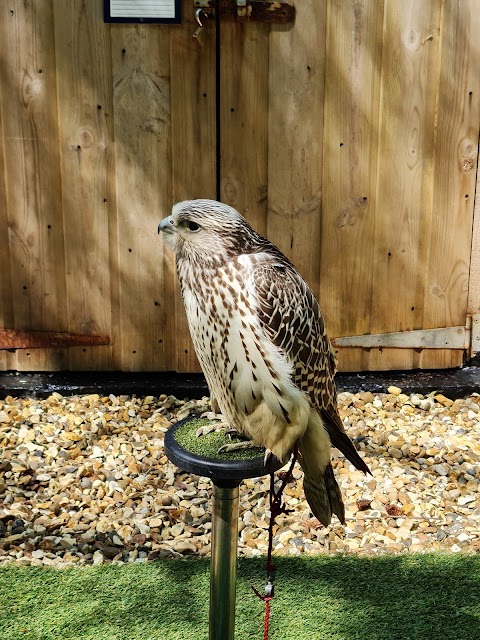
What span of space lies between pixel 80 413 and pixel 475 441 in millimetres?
1962

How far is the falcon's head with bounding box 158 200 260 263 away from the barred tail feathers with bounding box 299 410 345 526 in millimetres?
600

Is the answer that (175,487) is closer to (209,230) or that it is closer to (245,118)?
(209,230)

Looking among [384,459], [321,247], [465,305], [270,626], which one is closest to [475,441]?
[384,459]

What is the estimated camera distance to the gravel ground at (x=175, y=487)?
10.5 ft

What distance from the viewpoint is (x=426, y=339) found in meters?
4.38

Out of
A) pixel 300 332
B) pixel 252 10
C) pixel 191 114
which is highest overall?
pixel 252 10

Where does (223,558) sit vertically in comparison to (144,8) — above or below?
below

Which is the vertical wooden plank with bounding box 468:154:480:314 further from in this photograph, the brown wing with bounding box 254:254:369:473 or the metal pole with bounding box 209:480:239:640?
the metal pole with bounding box 209:480:239:640

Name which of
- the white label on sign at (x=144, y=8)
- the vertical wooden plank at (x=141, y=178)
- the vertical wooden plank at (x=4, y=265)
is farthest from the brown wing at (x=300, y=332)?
the vertical wooden plank at (x=4, y=265)

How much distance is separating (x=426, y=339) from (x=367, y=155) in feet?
3.41

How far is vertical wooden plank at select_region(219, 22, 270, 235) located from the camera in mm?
3955

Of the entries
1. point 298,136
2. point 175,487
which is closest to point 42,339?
point 175,487

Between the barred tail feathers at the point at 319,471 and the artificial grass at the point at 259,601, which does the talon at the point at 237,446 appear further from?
the artificial grass at the point at 259,601

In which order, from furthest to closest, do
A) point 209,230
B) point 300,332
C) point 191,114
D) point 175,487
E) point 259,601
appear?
point 191,114 < point 175,487 < point 259,601 < point 300,332 < point 209,230
